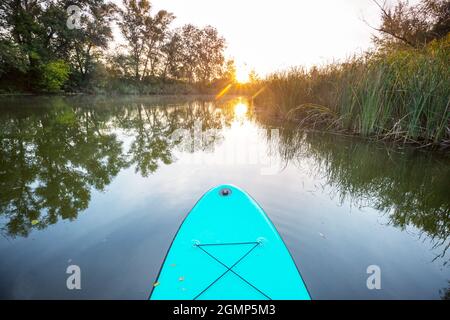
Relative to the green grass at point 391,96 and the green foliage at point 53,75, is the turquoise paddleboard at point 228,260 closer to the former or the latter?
the green grass at point 391,96

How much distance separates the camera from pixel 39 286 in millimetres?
1266

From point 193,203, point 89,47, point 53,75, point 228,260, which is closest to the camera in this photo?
point 228,260

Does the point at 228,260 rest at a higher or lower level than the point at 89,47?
lower

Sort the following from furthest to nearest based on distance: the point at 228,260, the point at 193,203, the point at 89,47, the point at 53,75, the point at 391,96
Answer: the point at 89,47
the point at 53,75
the point at 391,96
the point at 193,203
the point at 228,260

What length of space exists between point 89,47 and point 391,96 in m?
22.2

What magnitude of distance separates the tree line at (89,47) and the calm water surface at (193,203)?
13.9 meters

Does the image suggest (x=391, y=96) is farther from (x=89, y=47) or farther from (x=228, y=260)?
(x=89, y=47)

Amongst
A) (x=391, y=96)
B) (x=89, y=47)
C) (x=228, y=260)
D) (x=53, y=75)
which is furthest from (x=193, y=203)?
(x=89, y=47)

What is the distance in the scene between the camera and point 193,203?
7.26ft

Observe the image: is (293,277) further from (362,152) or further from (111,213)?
(362,152)

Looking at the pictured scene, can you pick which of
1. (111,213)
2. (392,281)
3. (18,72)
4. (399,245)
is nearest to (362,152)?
(399,245)

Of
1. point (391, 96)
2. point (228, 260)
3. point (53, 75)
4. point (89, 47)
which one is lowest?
point (228, 260)

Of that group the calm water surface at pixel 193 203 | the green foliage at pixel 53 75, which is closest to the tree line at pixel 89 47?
the green foliage at pixel 53 75

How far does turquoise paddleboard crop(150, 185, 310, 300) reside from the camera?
Answer: 1202 millimetres
